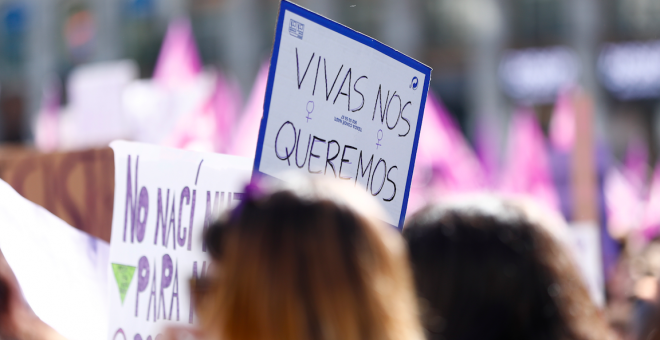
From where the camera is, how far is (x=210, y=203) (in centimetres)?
205

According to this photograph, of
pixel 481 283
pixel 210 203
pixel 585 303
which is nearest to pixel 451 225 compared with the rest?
pixel 481 283

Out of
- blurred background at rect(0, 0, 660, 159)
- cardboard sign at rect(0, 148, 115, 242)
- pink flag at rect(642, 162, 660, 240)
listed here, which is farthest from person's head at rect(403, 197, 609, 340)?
blurred background at rect(0, 0, 660, 159)

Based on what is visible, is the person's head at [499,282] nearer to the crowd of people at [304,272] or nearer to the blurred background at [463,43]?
the crowd of people at [304,272]

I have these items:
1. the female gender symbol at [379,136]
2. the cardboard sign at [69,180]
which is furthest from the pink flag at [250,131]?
the female gender symbol at [379,136]

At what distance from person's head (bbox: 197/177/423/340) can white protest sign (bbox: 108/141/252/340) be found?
85cm

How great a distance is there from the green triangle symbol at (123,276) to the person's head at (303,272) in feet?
2.95

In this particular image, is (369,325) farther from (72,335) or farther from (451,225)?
(72,335)

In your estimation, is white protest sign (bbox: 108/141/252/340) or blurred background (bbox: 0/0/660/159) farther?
blurred background (bbox: 0/0/660/159)

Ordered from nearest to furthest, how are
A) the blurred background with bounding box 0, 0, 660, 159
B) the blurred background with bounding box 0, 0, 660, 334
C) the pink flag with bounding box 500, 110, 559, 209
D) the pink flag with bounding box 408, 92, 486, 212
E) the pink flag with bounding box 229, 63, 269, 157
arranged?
the blurred background with bounding box 0, 0, 660, 334 < the pink flag with bounding box 229, 63, 269, 157 < the pink flag with bounding box 500, 110, 559, 209 < the pink flag with bounding box 408, 92, 486, 212 < the blurred background with bounding box 0, 0, 660, 159

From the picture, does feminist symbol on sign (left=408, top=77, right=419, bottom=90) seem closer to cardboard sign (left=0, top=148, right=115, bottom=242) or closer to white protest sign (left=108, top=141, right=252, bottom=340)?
white protest sign (left=108, top=141, right=252, bottom=340)

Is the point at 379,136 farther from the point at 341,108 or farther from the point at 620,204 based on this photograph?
the point at 620,204

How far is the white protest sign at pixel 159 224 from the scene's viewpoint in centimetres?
201

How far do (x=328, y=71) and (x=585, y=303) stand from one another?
787 mm

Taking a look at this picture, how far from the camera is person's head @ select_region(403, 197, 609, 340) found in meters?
1.53
